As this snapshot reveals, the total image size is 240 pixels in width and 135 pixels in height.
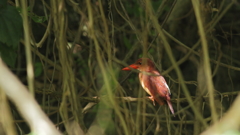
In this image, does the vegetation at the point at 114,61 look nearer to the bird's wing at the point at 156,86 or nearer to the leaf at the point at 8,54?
the leaf at the point at 8,54

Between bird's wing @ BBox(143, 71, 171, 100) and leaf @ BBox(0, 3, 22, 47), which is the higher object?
leaf @ BBox(0, 3, 22, 47)

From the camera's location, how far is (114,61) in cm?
292

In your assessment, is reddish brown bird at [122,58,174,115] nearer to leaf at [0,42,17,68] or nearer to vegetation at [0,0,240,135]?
vegetation at [0,0,240,135]

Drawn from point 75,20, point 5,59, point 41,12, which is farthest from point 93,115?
point 5,59

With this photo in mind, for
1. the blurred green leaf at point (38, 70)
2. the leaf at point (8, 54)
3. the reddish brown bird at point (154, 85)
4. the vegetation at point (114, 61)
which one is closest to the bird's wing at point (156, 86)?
the reddish brown bird at point (154, 85)

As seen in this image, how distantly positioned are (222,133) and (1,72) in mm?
510

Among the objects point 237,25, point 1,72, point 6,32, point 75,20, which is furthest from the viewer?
point 237,25

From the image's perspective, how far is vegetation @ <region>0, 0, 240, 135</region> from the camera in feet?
4.84

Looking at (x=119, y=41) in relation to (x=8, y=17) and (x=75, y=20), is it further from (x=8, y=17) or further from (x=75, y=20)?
(x=8, y=17)

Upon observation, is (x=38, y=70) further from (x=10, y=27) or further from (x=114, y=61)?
(x=10, y=27)

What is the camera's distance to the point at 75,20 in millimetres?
4117

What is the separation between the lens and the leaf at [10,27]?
79.4 inches

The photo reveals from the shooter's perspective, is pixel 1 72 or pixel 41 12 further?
pixel 41 12

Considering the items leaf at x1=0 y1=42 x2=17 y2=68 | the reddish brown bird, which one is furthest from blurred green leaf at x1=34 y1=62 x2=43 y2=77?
leaf at x1=0 y1=42 x2=17 y2=68
